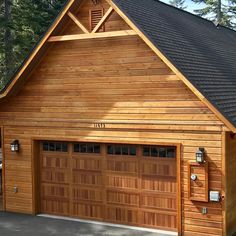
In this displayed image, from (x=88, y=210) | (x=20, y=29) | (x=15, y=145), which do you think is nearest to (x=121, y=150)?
(x=88, y=210)

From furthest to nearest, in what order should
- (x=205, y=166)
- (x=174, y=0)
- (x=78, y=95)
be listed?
(x=174, y=0), (x=78, y=95), (x=205, y=166)

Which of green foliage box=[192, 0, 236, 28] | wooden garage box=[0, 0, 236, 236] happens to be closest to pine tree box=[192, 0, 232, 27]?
green foliage box=[192, 0, 236, 28]

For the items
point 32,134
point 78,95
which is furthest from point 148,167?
point 32,134

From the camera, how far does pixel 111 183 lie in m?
12.7

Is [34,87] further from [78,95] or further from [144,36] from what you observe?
[144,36]

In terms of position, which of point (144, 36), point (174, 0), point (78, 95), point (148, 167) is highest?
point (174, 0)

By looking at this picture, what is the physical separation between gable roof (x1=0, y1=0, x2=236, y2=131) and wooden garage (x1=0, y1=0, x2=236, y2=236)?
0.04 m

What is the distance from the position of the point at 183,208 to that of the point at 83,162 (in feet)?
11.0

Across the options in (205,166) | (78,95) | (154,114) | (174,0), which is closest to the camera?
(205,166)

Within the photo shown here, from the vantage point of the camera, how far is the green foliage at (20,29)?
26344 mm

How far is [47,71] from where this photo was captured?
43.6ft

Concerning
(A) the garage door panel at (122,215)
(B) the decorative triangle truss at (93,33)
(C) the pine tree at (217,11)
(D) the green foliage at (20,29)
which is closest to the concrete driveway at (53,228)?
(A) the garage door panel at (122,215)

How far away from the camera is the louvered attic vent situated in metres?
12.1

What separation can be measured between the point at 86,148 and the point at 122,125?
1585 millimetres
